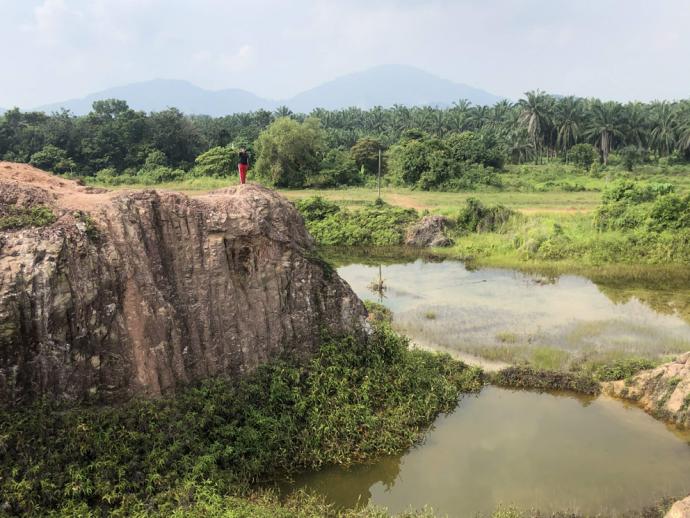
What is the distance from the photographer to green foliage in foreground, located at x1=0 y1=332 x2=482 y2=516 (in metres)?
7.89

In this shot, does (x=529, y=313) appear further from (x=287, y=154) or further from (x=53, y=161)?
(x=53, y=161)

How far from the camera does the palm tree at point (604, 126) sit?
5666cm

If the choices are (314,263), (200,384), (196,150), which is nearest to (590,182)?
(196,150)

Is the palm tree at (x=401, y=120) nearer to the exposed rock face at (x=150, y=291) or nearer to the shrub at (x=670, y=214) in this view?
the shrub at (x=670, y=214)

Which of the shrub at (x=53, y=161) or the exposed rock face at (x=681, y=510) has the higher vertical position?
the shrub at (x=53, y=161)

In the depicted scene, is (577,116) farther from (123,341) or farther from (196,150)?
(123,341)

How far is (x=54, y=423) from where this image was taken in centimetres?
827

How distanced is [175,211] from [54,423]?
404 cm

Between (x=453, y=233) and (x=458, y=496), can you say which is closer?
(x=458, y=496)

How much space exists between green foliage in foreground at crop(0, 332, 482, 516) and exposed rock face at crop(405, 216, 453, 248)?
1456 cm

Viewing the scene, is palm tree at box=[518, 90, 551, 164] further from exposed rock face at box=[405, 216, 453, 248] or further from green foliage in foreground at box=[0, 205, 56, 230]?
green foliage in foreground at box=[0, 205, 56, 230]

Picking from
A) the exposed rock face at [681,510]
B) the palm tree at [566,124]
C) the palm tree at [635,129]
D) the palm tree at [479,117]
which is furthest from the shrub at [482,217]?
the palm tree at [479,117]

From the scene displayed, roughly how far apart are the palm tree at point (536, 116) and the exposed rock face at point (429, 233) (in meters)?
34.4

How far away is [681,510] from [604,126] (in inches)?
2192
